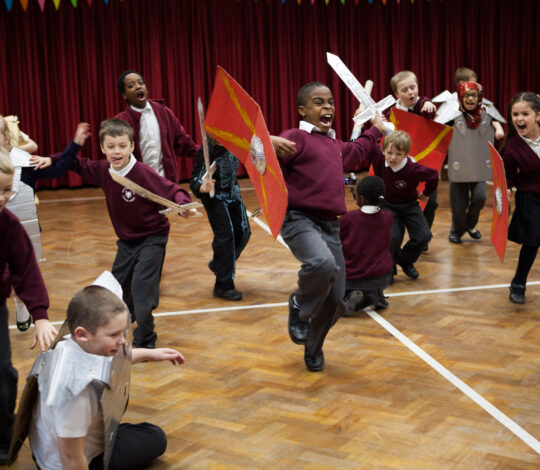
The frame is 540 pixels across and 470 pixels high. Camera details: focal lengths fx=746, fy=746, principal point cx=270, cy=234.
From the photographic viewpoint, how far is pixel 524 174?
4.55 meters

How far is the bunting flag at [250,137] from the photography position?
295cm

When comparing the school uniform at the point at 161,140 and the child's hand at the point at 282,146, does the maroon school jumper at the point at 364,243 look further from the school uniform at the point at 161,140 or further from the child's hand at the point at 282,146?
the school uniform at the point at 161,140

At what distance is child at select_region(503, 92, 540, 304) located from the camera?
4.46m

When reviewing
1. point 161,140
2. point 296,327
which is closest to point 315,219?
point 296,327

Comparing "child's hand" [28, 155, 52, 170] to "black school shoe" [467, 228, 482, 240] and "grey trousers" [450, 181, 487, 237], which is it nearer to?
"grey trousers" [450, 181, 487, 237]

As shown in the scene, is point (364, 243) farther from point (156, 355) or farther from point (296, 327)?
point (156, 355)

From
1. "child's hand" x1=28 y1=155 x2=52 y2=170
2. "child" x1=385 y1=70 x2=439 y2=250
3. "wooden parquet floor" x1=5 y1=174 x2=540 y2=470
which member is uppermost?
"child" x1=385 y1=70 x2=439 y2=250

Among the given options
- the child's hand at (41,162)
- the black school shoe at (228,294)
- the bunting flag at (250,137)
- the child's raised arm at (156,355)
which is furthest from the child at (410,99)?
the child's raised arm at (156,355)

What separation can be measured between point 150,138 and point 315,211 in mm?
2414

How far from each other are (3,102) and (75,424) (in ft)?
26.8

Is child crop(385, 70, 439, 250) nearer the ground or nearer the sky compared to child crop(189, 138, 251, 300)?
nearer the sky

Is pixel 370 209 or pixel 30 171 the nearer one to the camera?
pixel 30 171

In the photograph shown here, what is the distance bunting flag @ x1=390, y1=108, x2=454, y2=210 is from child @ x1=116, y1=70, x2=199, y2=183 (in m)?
1.56

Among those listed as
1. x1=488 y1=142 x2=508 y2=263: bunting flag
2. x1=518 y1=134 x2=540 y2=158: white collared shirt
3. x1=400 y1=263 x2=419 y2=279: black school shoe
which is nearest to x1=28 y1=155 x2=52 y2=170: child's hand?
x1=488 y1=142 x2=508 y2=263: bunting flag
